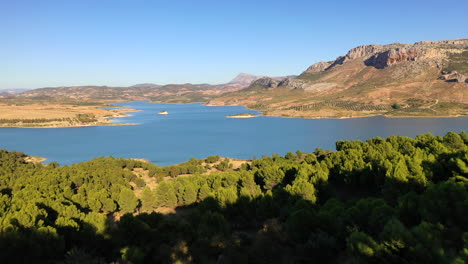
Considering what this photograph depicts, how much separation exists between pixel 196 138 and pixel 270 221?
10503 centimetres

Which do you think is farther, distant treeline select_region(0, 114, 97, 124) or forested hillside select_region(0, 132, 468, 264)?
distant treeline select_region(0, 114, 97, 124)

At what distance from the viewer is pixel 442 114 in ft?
535

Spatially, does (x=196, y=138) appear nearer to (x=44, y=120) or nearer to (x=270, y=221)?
(x=270, y=221)

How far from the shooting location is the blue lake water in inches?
3991

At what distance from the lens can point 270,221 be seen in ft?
82.7

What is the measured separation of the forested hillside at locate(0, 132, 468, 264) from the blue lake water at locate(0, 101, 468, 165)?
1977 inches

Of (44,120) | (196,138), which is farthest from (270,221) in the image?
(44,120)

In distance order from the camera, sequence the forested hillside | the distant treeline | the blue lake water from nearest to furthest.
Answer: the forested hillside, the blue lake water, the distant treeline

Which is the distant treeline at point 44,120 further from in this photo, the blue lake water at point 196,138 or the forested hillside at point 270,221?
the forested hillside at point 270,221

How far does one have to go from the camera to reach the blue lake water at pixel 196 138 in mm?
101375

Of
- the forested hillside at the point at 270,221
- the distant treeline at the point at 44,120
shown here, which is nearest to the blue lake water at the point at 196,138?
the distant treeline at the point at 44,120

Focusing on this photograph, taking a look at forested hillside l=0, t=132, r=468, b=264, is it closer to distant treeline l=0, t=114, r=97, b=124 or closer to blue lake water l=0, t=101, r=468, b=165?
blue lake water l=0, t=101, r=468, b=165

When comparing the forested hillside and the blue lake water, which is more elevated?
the forested hillside

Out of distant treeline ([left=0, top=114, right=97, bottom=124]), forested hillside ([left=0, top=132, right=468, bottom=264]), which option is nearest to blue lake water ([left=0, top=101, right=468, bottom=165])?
distant treeline ([left=0, top=114, right=97, bottom=124])
